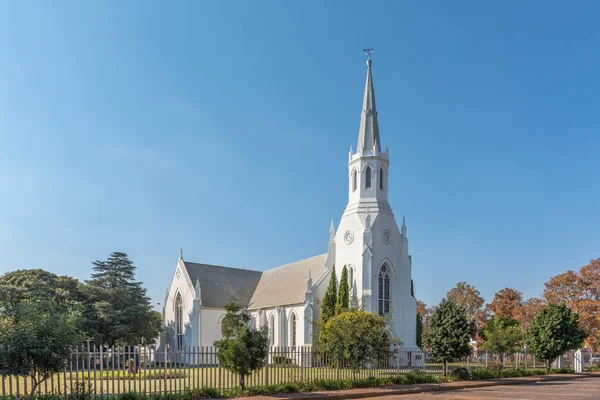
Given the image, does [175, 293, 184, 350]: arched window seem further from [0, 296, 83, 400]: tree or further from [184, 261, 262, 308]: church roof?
[0, 296, 83, 400]: tree

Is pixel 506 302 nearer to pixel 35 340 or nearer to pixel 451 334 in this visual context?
pixel 451 334

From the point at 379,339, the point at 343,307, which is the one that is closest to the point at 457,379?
the point at 379,339

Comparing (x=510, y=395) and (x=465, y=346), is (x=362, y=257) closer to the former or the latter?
(x=465, y=346)

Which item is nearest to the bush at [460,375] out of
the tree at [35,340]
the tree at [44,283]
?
the tree at [35,340]

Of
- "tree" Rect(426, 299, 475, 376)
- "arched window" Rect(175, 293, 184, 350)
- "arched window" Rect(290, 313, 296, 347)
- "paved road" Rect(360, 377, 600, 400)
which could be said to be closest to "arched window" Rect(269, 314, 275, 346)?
"arched window" Rect(290, 313, 296, 347)

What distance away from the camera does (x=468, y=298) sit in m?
73.7

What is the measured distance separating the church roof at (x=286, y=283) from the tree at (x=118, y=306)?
10420 millimetres

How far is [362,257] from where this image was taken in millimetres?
41000

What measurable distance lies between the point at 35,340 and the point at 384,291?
101ft

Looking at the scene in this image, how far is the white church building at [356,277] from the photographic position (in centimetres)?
4156

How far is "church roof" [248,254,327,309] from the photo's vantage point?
150 ft

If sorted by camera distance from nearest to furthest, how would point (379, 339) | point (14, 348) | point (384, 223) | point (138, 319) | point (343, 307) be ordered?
point (14, 348) < point (379, 339) < point (343, 307) < point (384, 223) < point (138, 319)

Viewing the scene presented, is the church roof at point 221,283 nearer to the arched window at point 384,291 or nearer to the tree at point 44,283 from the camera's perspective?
the tree at point 44,283

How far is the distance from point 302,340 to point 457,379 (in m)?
16.9
